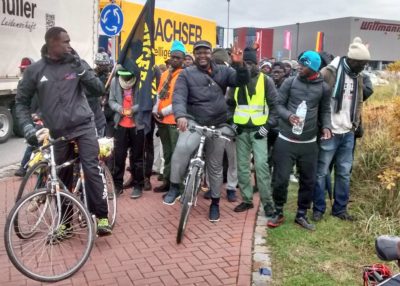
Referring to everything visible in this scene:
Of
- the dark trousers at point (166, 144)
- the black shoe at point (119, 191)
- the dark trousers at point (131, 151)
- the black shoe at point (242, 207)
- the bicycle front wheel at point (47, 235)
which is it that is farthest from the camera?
the dark trousers at point (166, 144)

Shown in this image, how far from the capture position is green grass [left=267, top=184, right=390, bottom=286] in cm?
448

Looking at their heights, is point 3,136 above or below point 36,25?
below

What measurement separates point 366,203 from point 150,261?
298cm

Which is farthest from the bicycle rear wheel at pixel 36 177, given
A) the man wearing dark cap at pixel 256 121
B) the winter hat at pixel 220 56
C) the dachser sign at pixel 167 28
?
the dachser sign at pixel 167 28

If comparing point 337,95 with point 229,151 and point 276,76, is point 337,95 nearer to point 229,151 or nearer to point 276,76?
point 229,151

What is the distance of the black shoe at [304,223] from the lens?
5.68 m

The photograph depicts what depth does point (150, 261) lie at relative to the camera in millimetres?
4703

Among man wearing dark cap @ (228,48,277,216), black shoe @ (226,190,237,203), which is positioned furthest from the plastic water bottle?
black shoe @ (226,190,237,203)

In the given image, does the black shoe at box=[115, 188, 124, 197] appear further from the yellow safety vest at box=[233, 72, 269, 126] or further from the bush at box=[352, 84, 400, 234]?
the bush at box=[352, 84, 400, 234]

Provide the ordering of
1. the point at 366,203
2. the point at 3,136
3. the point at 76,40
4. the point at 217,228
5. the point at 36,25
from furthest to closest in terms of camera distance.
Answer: the point at 76,40
the point at 36,25
the point at 3,136
the point at 366,203
the point at 217,228

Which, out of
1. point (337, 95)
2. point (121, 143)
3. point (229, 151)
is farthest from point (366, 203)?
point (121, 143)

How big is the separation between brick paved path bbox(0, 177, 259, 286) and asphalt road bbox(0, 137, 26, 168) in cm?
304

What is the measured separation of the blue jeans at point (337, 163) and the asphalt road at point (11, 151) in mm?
5768

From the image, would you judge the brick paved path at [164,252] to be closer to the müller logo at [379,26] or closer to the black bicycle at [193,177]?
the black bicycle at [193,177]
